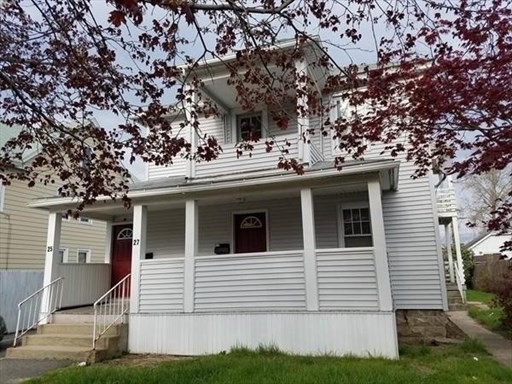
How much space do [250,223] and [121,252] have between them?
13.8 feet

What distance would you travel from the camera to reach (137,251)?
10008 millimetres

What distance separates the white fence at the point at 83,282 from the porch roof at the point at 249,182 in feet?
5.41

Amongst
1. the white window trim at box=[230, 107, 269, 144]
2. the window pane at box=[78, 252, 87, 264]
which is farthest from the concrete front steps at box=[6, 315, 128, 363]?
the window pane at box=[78, 252, 87, 264]

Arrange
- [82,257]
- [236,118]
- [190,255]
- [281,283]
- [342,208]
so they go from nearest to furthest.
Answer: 1. [281,283]
2. [190,255]
3. [342,208]
4. [236,118]
5. [82,257]

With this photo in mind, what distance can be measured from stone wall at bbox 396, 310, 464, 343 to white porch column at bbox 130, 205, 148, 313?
6125mm

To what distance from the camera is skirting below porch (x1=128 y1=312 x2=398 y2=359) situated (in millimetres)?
8023

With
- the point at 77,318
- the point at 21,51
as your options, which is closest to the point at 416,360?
the point at 77,318

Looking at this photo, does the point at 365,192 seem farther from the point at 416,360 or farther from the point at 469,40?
the point at 469,40

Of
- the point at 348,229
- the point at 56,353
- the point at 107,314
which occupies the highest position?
the point at 348,229

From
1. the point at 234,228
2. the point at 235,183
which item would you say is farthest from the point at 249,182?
the point at 234,228

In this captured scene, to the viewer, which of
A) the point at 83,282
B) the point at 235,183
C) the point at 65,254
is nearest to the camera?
the point at 235,183

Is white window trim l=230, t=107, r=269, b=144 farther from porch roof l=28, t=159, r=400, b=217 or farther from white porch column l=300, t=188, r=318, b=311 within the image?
white porch column l=300, t=188, r=318, b=311

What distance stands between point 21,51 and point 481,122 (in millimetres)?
6917

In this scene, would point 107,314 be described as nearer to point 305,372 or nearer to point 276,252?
point 276,252
